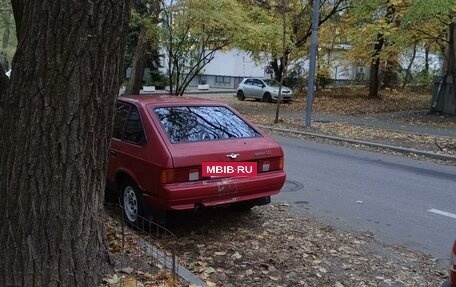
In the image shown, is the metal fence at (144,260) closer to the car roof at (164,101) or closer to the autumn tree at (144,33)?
the car roof at (164,101)

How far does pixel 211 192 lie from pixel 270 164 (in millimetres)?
938

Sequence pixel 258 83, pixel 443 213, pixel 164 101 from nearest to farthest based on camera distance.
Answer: pixel 164 101 → pixel 443 213 → pixel 258 83

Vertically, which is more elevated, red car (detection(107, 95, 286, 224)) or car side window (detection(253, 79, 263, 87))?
car side window (detection(253, 79, 263, 87))

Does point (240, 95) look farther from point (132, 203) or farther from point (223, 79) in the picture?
point (132, 203)

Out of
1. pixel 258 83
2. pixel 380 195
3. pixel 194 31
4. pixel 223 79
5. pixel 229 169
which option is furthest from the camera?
pixel 223 79

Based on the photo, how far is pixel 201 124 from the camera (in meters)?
5.83

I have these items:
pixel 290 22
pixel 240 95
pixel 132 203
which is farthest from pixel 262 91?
pixel 132 203

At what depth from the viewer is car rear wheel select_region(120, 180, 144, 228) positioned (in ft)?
18.2

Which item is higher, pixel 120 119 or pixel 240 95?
pixel 120 119

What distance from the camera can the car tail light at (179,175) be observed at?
5086 millimetres

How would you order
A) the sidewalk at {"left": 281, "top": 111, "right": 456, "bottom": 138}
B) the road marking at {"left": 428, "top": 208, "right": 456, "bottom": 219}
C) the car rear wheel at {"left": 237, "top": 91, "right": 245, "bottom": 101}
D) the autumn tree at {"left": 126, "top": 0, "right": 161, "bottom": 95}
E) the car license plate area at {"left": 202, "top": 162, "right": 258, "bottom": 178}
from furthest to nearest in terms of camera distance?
the car rear wheel at {"left": 237, "top": 91, "right": 245, "bottom": 101} < the autumn tree at {"left": 126, "top": 0, "right": 161, "bottom": 95} < the sidewalk at {"left": 281, "top": 111, "right": 456, "bottom": 138} < the road marking at {"left": 428, "top": 208, "right": 456, "bottom": 219} < the car license plate area at {"left": 202, "top": 162, "right": 258, "bottom": 178}

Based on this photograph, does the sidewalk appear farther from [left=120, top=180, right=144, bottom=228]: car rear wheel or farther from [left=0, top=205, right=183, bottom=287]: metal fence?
[left=0, top=205, right=183, bottom=287]: metal fence

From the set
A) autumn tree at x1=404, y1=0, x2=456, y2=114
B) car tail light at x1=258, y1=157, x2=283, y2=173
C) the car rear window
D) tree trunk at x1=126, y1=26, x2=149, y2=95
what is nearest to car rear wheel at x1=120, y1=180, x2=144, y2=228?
the car rear window

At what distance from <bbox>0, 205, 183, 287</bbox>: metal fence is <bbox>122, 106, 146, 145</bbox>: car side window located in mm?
926
